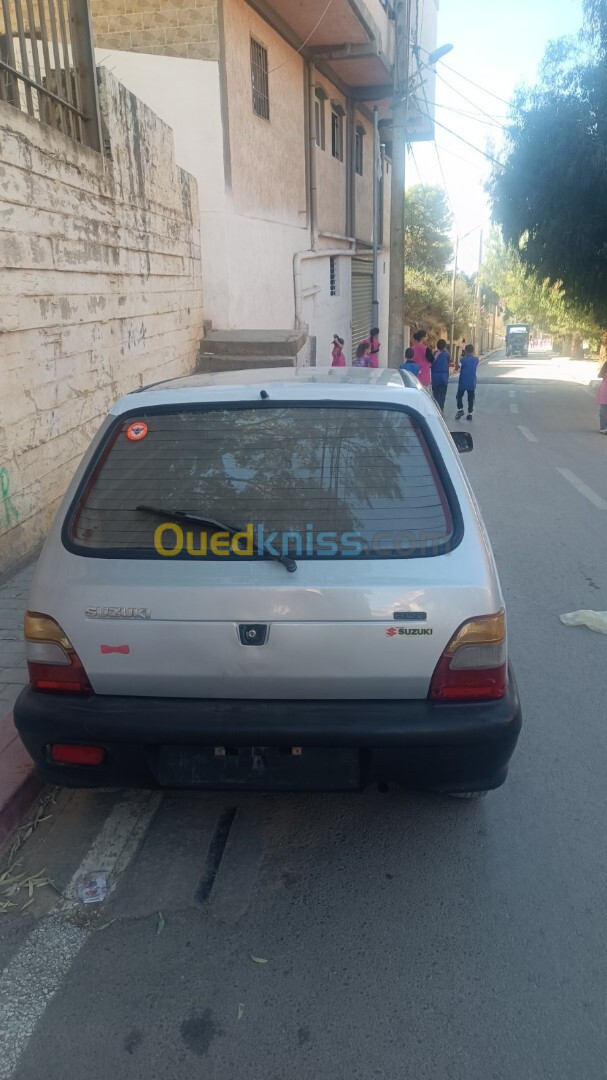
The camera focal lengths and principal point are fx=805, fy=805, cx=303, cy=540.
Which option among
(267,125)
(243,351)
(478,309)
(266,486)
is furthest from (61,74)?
(478,309)

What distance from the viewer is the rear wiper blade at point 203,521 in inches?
102

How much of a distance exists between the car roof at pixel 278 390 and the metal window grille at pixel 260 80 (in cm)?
1204

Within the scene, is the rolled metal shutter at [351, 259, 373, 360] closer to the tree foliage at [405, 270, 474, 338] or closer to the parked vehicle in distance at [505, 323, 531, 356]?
the tree foliage at [405, 270, 474, 338]

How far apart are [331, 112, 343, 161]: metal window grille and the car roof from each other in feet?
61.4

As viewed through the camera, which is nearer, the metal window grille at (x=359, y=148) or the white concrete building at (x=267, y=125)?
the white concrete building at (x=267, y=125)

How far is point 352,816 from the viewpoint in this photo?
3246 mm

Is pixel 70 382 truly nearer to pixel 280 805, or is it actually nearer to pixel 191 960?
pixel 280 805

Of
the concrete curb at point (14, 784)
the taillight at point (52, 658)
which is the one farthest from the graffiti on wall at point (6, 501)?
the taillight at point (52, 658)

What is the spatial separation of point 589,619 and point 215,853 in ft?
10.6

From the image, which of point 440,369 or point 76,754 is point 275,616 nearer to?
point 76,754

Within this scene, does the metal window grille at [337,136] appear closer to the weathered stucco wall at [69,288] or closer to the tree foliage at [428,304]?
the weathered stucco wall at [69,288]

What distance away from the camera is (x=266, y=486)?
2.76m

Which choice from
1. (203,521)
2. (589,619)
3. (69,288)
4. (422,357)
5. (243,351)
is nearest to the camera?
(203,521)

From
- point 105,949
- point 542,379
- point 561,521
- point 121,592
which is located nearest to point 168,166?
point 561,521
